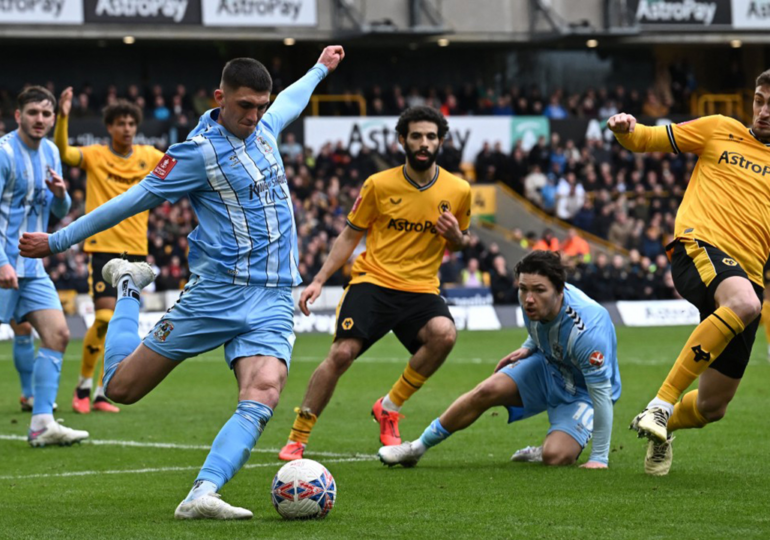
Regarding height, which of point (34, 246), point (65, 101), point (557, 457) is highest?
point (65, 101)

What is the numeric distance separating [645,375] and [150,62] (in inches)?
1027

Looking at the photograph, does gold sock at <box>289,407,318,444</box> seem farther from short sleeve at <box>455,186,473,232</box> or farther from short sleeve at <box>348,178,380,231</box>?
short sleeve at <box>455,186,473,232</box>

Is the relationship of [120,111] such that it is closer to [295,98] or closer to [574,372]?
[295,98]

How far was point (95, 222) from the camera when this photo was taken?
665 centimetres

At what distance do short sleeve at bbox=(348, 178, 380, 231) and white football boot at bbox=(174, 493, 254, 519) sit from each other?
12.2 feet

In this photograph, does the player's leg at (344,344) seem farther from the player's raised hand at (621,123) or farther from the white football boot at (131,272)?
the player's raised hand at (621,123)

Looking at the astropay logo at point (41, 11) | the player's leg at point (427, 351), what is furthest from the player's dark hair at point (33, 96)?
the astropay logo at point (41, 11)

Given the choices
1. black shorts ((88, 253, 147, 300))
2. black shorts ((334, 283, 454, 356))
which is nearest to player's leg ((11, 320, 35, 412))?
black shorts ((88, 253, 147, 300))

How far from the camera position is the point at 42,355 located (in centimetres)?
1025

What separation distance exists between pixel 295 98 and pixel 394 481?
250cm

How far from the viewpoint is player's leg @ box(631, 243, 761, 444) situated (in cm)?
725

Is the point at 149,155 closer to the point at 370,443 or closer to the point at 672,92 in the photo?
the point at 370,443

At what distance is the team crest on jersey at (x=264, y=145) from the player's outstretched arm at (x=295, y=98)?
292 millimetres

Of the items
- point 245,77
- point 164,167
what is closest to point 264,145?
point 245,77
